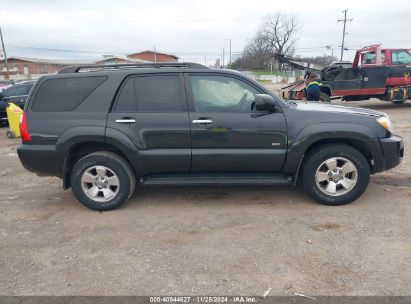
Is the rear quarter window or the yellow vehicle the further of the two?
the yellow vehicle

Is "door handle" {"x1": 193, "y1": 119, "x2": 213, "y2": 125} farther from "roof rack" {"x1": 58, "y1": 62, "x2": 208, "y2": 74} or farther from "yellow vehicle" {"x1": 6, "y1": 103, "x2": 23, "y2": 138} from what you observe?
"yellow vehicle" {"x1": 6, "y1": 103, "x2": 23, "y2": 138}

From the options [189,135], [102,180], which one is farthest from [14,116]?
[189,135]

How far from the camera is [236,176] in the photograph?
14.4 ft

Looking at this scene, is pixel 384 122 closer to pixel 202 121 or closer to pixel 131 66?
pixel 202 121

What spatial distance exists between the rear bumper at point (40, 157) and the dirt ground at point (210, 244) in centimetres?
60

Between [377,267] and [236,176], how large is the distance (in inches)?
A: 74.4

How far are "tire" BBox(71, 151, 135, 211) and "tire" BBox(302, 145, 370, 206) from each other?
2250 millimetres

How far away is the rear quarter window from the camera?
432cm

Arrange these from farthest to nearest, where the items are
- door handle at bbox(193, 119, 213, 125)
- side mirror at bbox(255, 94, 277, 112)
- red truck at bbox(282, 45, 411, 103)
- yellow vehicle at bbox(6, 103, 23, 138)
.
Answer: red truck at bbox(282, 45, 411, 103) < yellow vehicle at bbox(6, 103, 23, 138) < door handle at bbox(193, 119, 213, 125) < side mirror at bbox(255, 94, 277, 112)

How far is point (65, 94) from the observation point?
4.34 metres

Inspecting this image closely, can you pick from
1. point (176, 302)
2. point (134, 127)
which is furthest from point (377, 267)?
point (134, 127)

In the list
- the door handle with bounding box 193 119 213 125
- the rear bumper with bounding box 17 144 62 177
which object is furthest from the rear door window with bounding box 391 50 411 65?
the rear bumper with bounding box 17 144 62 177

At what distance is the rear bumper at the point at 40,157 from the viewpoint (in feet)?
14.1

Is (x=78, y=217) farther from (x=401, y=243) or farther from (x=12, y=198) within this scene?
(x=401, y=243)
